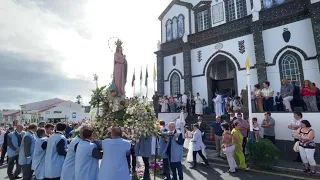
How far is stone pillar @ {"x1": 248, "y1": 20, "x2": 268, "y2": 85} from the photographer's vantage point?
15.3 m

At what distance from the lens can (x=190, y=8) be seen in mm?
21156

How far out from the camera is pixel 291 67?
14.6 metres

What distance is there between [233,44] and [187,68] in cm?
451

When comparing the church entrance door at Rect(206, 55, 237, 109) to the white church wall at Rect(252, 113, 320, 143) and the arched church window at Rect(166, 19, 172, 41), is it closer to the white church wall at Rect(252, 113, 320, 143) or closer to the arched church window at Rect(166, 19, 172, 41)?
the arched church window at Rect(166, 19, 172, 41)

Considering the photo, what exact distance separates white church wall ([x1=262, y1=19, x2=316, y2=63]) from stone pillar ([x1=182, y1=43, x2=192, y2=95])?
6.48 metres

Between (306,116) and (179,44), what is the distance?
13368mm

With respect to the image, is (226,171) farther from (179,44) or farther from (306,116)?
(179,44)

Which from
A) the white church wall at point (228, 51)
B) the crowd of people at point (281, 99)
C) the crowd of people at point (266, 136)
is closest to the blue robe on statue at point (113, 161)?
the crowd of people at point (266, 136)

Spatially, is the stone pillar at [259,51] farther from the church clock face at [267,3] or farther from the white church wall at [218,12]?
the white church wall at [218,12]

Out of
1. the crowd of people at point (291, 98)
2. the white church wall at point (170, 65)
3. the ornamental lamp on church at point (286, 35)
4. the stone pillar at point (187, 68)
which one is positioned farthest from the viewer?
the white church wall at point (170, 65)

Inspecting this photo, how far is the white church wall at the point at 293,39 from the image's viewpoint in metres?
13.8

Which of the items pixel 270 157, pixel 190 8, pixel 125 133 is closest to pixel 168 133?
pixel 125 133

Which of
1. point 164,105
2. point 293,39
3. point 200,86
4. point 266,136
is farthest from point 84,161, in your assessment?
point 200,86

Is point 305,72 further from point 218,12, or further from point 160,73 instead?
point 160,73
